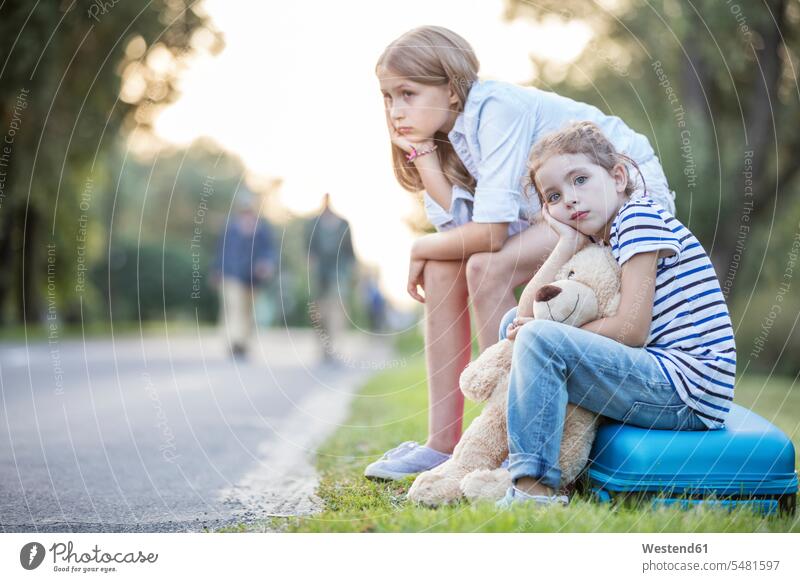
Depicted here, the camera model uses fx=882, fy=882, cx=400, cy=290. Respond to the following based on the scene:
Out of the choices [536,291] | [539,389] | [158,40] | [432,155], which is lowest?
[539,389]

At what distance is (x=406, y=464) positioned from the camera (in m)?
3.47

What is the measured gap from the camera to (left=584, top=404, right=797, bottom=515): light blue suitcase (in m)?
2.70

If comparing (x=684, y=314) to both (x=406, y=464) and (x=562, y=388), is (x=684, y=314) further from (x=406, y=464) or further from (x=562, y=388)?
(x=406, y=464)

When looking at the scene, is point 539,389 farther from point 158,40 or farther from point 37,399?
point 158,40

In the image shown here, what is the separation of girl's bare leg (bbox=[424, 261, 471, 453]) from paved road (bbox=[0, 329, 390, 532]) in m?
0.58

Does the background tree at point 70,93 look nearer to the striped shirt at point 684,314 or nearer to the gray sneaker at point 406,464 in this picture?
the gray sneaker at point 406,464

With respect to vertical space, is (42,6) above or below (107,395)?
above

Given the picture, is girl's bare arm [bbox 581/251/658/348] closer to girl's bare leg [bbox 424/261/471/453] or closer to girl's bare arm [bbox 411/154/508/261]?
girl's bare arm [bbox 411/154/508/261]

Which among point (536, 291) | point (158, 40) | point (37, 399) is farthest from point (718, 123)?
point (536, 291)

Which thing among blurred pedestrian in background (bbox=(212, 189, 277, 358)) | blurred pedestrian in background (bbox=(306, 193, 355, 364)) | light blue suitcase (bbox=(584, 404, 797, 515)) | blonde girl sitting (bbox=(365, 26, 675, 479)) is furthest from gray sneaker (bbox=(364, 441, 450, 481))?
blurred pedestrian in background (bbox=(212, 189, 277, 358))

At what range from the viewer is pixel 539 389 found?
270cm

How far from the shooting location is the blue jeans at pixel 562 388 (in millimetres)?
2688

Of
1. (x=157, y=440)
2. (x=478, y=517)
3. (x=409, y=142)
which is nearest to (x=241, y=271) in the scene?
(x=157, y=440)
